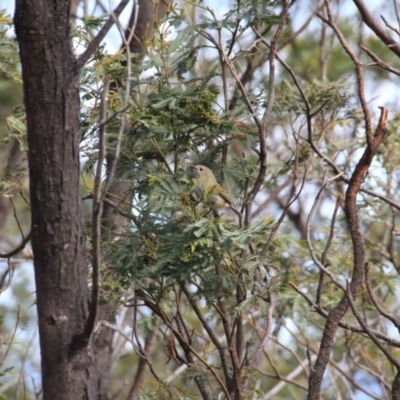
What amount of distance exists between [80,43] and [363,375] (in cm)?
442

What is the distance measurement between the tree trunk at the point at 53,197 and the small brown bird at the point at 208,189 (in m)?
0.51

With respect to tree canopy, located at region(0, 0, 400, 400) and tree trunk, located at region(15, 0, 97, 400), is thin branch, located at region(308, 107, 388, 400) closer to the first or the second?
tree canopy, located at region(0, 0, 400, 400)

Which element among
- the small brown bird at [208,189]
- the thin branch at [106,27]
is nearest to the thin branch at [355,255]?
the small brown bird at [208,189]

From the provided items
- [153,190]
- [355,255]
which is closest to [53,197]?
[153,190]

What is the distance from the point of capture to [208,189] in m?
2.03

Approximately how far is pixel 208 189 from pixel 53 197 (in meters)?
0.54

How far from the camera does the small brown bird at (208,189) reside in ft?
6.70

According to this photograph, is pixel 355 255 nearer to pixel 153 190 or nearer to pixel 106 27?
pixel 153 190

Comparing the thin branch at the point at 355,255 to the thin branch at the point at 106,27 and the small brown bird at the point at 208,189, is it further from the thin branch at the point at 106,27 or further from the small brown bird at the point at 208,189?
the thin branch at the point at 106,27

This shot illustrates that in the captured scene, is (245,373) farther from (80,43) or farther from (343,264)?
(343,264)

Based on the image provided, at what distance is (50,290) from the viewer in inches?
63.4

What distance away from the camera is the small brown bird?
2041 mm

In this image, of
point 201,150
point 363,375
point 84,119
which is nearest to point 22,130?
point 84,119

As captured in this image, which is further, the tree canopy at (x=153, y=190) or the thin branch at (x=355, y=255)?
the thin branch at (x=355, y=255)
